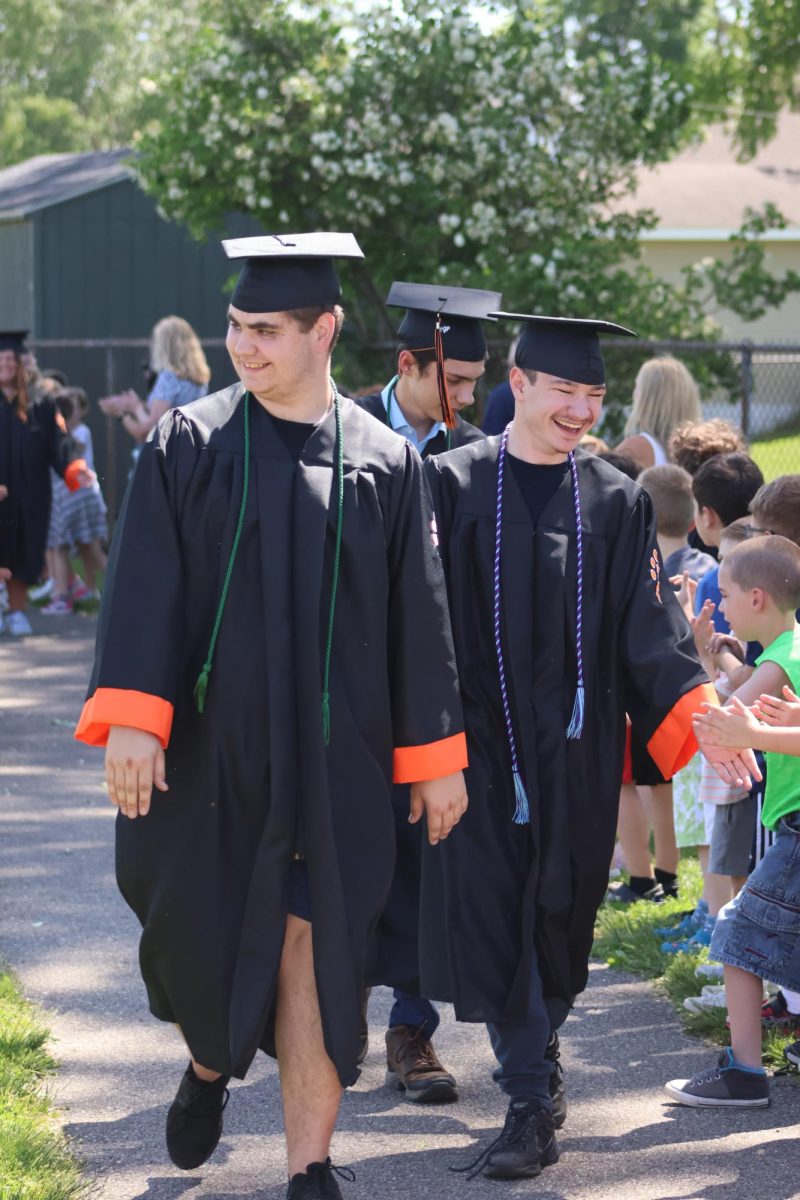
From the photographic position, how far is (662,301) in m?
12.2

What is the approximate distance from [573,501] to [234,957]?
1.45 m

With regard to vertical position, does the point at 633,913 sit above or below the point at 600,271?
below

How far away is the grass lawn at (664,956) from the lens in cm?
495

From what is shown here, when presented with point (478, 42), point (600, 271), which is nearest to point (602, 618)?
point (600, 271)

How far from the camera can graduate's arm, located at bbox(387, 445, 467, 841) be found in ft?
12.4

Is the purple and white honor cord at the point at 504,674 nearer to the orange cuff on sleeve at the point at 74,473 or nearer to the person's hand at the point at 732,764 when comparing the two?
the person's hand at the point at 732,764

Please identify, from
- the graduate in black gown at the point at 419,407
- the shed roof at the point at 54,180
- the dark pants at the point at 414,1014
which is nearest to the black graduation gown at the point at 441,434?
the graduate in black gown at the point at 419,407

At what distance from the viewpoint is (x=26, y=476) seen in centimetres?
1234

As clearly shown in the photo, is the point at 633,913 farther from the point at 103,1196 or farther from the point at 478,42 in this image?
the point at 478,42

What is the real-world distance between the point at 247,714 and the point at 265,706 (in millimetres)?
42

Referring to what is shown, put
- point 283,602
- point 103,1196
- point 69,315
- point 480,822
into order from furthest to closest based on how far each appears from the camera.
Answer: point 69,315 → point 480,822 → point 103,1196 → point 283,602

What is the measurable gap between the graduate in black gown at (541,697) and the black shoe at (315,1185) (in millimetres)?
639

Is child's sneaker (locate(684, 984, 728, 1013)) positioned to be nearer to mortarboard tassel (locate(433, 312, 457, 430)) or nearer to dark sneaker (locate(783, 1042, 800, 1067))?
dark sneaker (locate(783, 1042, 800, 1067))

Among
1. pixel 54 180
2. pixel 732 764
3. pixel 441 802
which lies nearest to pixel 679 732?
pixel 732 764
